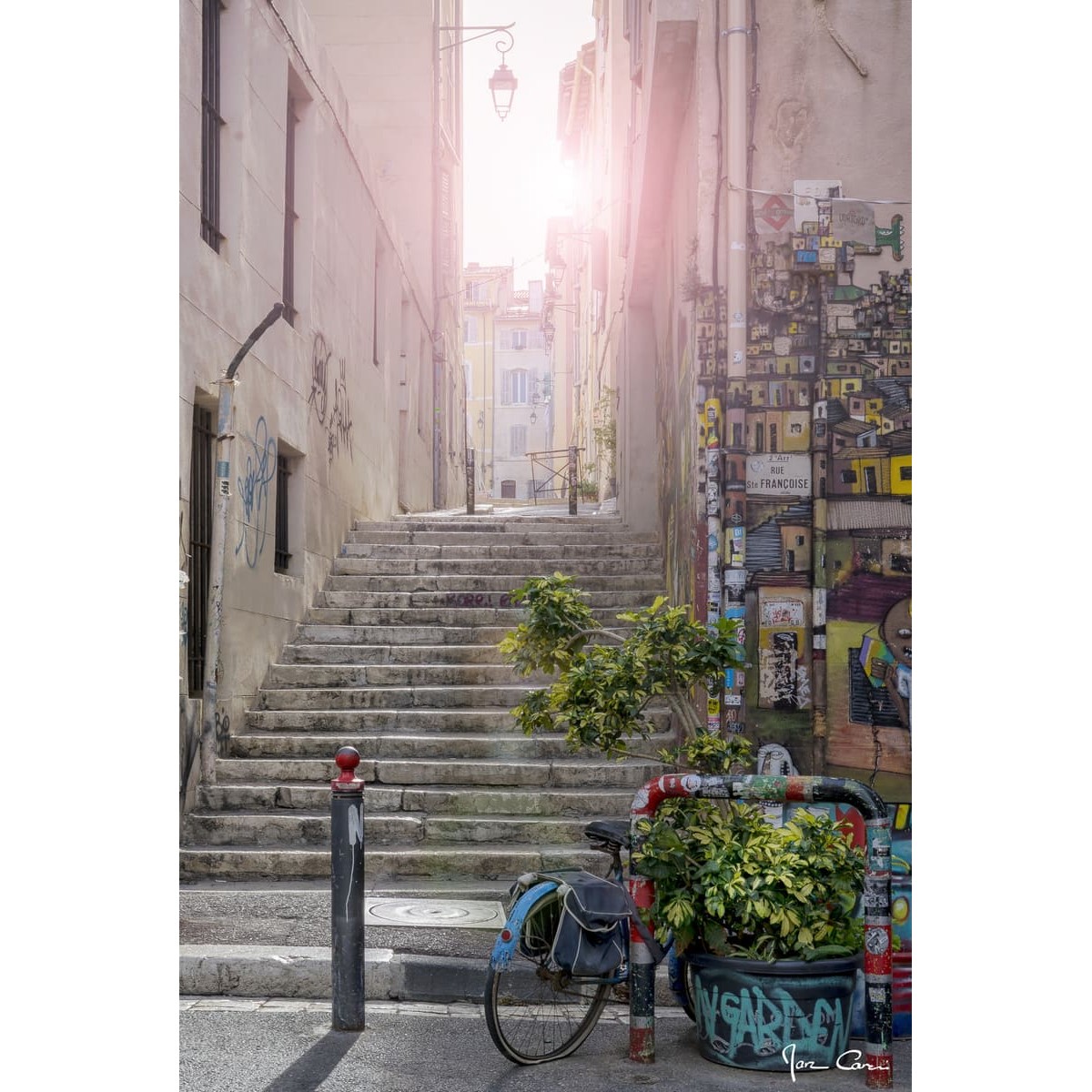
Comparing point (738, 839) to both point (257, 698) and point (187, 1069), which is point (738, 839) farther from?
point (257, 698)

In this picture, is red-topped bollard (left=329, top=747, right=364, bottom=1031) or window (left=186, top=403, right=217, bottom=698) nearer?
red-topped bollard (left=329, top=747, right=364, bottom=1031)

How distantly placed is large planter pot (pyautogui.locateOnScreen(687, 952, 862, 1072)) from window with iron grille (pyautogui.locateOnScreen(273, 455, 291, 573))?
269 inches

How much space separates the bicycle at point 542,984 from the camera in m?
4.57

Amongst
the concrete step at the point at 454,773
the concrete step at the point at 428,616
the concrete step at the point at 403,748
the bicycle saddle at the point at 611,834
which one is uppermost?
the concrete step at the point at 428,616

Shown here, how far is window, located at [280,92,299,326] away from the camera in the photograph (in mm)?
11219

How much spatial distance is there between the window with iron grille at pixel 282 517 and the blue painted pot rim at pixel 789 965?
6.75 metres

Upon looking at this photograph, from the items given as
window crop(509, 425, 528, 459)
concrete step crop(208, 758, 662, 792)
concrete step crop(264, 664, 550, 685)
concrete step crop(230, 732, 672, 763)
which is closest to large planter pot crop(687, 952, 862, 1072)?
concrete step crop(208, 758, 662, 792)

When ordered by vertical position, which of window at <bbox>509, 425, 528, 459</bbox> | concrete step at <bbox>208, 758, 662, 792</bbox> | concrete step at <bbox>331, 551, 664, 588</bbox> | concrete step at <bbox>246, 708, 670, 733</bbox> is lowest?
concrete step at <bbox>208, 758, 662, 792</bbox>

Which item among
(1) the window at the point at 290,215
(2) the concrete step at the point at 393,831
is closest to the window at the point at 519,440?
(1) the window at the point at 290,215

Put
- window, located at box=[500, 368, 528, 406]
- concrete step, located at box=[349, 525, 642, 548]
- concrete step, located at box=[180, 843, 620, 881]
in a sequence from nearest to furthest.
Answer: concrete step, located at box=[180, 843, 620, 881] < concrete step, located at box=[349, 525, 642, 548] < window, located at box=[500, 368, 528, 406]

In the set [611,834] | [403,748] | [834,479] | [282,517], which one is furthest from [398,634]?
[611,834]

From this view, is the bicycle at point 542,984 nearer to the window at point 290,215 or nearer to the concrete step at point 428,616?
the concrete step at point 428,616

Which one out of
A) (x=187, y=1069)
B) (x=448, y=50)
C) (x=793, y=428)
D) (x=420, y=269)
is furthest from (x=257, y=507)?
(x=448, y=50)

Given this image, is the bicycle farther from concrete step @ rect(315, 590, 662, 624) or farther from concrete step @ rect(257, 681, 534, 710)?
concrete step @ rect(315, 590, 662, 624)
